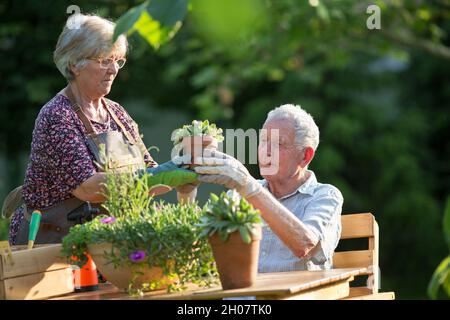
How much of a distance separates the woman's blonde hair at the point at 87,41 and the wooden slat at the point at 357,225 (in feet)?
3.61

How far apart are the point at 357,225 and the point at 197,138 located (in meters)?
0.94

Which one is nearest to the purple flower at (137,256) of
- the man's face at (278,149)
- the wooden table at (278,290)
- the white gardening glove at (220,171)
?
the wooden table at (278,290)

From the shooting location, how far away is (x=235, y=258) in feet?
7.82

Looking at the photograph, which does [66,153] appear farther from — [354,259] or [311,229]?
[354,259]

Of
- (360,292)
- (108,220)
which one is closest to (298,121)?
(360,292)

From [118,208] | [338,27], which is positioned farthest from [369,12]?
[118,208]

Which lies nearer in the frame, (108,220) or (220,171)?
(108,220)

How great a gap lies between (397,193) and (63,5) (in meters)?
4.36

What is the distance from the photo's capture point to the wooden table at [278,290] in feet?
7.54

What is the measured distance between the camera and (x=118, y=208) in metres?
2.63

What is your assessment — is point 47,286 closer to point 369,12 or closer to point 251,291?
point 251,291

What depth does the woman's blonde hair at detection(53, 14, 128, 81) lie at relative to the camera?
3.22 metres

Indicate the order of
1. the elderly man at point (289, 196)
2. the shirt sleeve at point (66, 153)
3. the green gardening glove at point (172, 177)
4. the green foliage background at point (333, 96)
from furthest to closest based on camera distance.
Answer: the green foliage background at point (333, 96)
the shirt sleeve at point (66, 153)
the elderly man at point (289, 196)
the green gardening glove at point (172, 177)

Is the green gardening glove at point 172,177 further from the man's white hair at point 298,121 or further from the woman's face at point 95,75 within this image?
the man's white hair at point 298,121
